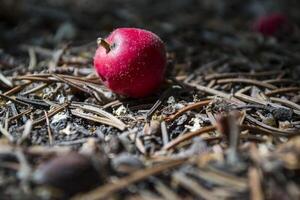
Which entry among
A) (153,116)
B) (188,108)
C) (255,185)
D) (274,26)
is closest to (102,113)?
(153,116)

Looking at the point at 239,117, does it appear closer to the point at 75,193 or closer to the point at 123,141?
the point at 123,141

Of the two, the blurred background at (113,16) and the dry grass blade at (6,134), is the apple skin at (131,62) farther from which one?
the blurred background at (113,16)

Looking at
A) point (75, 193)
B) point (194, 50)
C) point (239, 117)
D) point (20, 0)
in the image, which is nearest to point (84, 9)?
point (20, 0)

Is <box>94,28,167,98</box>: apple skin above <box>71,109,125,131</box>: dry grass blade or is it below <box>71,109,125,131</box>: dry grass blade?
above

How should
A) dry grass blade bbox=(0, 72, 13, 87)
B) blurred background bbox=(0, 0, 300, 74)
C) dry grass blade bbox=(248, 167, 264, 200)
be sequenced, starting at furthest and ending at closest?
1. blurred background bbox=(0, 0, 300, 74)
2. dry grass blade bbox=(0, 72, 13, 87)
3. dry grass blade bbox=(248, 167, 264, 200)

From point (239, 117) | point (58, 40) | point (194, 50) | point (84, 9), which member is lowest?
point (239, 117)

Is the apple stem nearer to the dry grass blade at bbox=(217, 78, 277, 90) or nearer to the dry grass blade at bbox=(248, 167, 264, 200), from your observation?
the dry grass blade at bbox=(217, 78, 277, 90)

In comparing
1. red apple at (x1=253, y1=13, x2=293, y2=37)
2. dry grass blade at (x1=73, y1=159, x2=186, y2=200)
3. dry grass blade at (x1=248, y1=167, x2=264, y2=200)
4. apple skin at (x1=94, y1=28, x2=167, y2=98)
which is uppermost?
red apple at (x1=253, y1=13, x2=293, y2=37)

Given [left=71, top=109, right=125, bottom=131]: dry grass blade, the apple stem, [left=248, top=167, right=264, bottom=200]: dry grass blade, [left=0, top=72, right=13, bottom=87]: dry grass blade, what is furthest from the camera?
[left=0, top=72, right=13, bottom=87]: dry grass blade

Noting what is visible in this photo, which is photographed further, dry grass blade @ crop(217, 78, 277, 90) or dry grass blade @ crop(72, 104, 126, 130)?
dry grass blade @ crop(217, 78, 277, 90)

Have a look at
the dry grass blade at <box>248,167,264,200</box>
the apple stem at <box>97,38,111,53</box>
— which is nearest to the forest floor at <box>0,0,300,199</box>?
the dry grass blade at <box>248,167,264,200</box>
